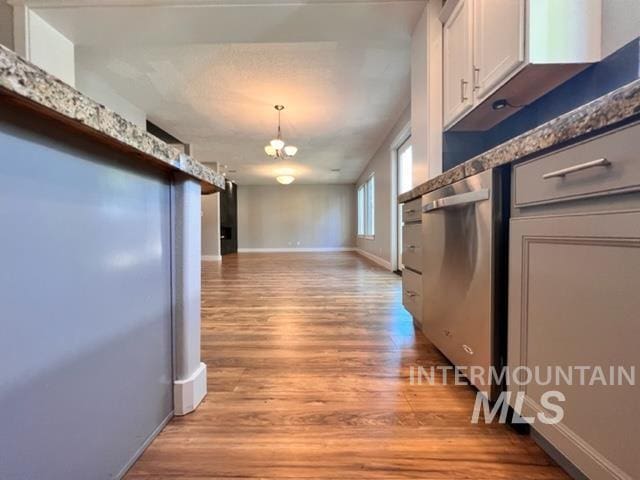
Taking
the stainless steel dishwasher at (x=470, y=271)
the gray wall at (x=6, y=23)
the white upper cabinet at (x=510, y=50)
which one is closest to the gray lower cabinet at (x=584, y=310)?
the stainless steel dishwasher at (x=470, y=271)

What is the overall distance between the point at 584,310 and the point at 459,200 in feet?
2.09

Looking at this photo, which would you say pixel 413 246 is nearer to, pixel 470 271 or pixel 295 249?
pixel 470 271

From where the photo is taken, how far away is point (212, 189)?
4.45 ft

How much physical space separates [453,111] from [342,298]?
6.19ft

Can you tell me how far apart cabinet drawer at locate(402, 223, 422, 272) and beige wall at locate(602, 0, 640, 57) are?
1111 millimetres

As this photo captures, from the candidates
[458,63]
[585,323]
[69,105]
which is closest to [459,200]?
[585,323]

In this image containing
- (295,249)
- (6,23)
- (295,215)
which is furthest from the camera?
(295,249)

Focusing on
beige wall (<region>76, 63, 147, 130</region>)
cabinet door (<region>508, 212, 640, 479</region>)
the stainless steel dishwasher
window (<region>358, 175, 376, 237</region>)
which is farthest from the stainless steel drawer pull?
window (<region>358, 175, 376, 237</region>)

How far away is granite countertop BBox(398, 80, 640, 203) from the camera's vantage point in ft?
1.96

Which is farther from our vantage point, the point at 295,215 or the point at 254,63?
the point at 295,215

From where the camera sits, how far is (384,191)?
5.59 m

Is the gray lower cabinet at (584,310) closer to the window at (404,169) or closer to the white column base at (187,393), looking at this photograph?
the white column base at (187,393)

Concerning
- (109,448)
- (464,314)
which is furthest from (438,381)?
(109,448)

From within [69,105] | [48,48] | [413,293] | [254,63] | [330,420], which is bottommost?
[330,420]
